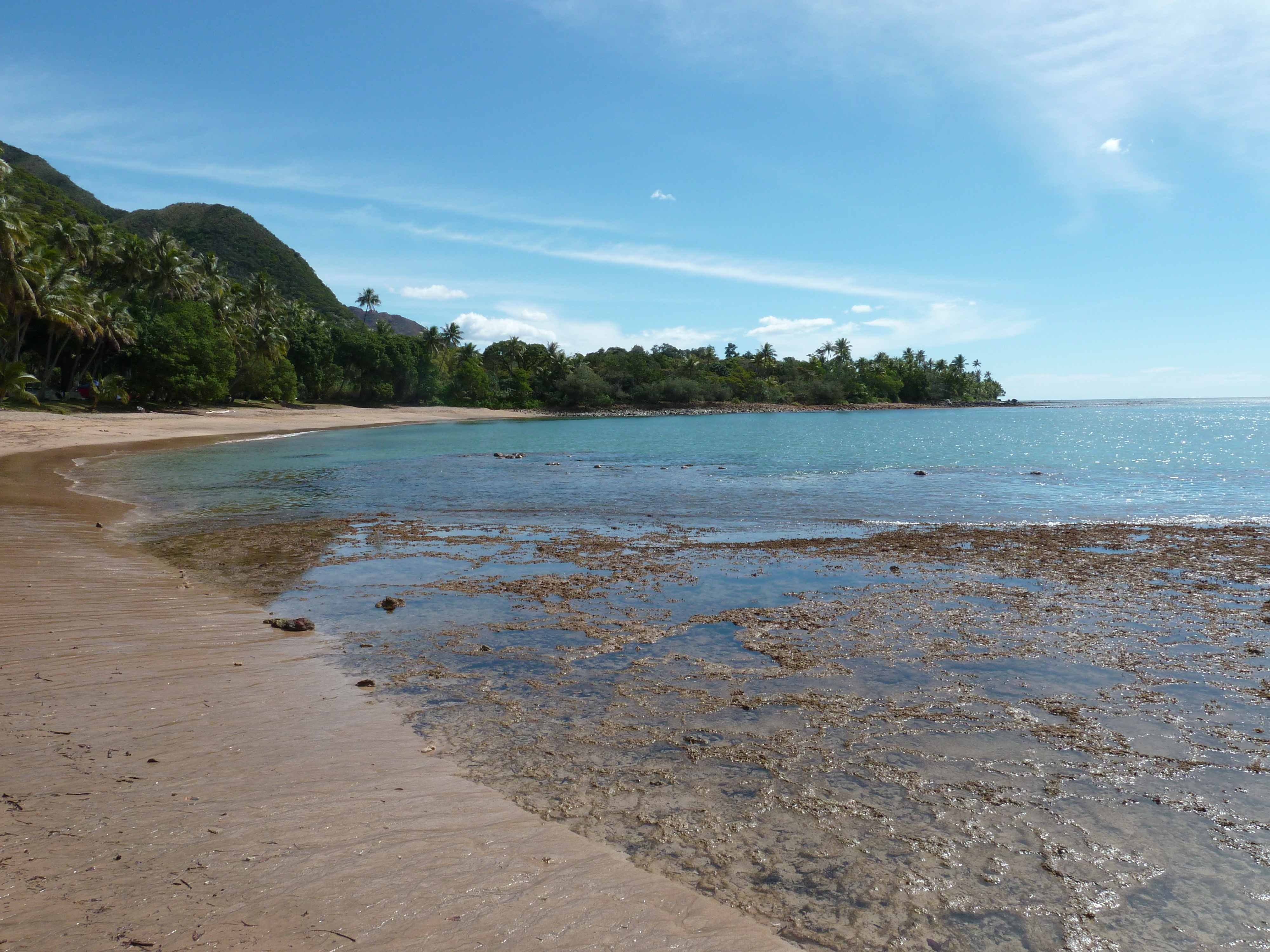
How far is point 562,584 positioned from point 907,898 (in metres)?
7.63

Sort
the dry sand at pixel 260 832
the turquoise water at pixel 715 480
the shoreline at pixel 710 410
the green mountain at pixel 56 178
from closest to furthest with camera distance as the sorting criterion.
A: the dry sand at pixel 260 832, the turquoise water at pixel 715 480, the shoreline at pixel 710 410, the green mountain at pixel 56 178

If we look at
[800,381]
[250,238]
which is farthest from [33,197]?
[800,381]

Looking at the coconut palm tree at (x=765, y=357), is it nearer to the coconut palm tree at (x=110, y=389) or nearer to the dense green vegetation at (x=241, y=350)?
the dense green vegetation at (x=241, y=350)

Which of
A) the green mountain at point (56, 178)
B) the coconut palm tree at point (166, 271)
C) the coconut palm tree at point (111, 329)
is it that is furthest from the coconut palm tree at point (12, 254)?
the green mountain at point (56, 178)

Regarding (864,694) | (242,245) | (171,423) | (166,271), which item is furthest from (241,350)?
(242,245)

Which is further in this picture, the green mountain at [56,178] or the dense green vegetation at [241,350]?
the green mountain at [56,178]

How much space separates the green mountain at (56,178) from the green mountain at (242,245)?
405 centimetres

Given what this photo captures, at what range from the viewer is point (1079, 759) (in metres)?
5.43

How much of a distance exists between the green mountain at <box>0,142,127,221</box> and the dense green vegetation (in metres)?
5.87

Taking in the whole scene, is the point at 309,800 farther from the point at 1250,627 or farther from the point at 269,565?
the point at 1250,627

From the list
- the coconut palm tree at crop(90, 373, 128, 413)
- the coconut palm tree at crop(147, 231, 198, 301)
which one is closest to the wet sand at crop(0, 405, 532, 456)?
the coconut palm tree at crop(90, 373, 128, 413)

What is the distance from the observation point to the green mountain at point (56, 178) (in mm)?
157875

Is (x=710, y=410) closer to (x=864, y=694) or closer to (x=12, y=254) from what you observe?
(x=12, y=254)

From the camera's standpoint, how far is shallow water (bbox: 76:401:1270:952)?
13.3 feet
